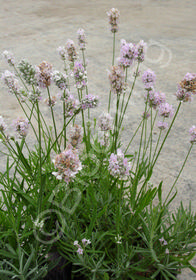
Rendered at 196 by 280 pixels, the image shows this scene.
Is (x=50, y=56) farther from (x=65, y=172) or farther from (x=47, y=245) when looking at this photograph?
(x=65, y=172)

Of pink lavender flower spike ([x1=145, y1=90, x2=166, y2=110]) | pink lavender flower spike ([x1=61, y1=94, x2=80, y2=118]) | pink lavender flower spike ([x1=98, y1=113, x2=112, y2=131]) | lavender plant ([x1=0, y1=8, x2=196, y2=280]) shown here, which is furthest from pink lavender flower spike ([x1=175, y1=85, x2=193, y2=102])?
pink lavender flower spike ([x1=61, y1=94, x2=80, y2=118])

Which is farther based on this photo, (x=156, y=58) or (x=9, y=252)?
(x=156, y=58)

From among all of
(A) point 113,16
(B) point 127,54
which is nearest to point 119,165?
(B) point 127,54

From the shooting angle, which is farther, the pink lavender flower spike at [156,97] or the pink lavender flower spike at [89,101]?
the pink lavender flower spike at [156,97]

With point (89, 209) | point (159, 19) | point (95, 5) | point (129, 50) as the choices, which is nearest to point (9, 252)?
point (89, 209)

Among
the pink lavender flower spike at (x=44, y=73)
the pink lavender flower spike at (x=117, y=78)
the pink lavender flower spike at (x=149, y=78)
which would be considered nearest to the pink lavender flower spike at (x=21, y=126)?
the pink lavender flower spike at (x=44, y=73)

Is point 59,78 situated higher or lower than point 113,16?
lower

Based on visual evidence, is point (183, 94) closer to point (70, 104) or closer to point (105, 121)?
point (105, 121)

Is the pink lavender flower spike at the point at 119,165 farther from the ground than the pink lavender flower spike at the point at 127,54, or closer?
closer

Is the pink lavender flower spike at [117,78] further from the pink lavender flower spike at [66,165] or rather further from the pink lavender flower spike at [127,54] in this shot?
the pink lavender flower spike at [66,165]

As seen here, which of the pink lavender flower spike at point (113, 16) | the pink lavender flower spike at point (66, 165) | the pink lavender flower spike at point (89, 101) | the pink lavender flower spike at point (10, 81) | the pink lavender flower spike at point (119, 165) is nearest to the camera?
the pink lavender flower spike at point (66, 165)

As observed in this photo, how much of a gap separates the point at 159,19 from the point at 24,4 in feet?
10.2

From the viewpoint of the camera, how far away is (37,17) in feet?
19.0

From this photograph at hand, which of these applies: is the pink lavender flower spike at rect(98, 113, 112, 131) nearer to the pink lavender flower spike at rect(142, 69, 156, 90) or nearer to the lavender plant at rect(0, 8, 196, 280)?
the lavender plant at rect(0, 8, 196, 280)
